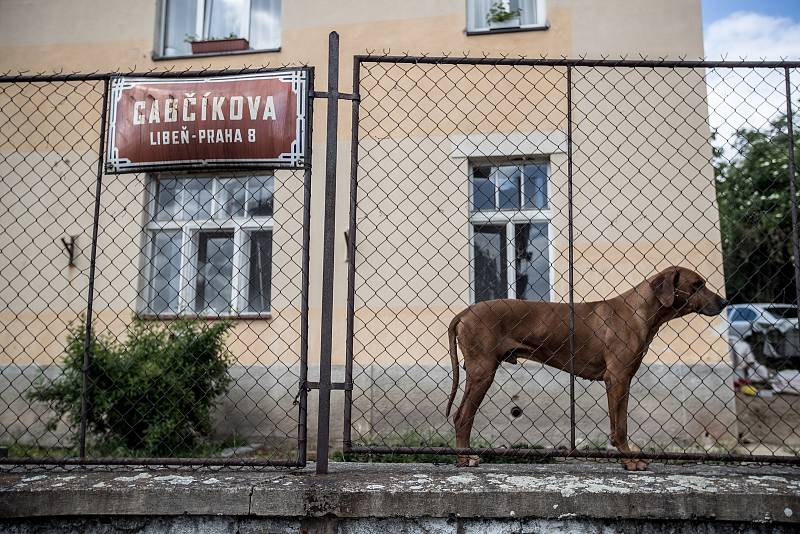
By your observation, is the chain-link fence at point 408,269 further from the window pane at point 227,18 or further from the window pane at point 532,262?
the window pane at point 227,18

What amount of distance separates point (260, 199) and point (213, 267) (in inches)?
34.7

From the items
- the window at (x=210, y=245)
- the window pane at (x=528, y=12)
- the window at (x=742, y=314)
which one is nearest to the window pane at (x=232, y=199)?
the window at (x=210, y=245)

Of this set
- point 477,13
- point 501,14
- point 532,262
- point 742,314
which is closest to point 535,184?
point 532,262

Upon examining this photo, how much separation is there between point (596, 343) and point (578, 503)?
1423 millimetres

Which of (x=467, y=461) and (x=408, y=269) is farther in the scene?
(x=408, y=269)

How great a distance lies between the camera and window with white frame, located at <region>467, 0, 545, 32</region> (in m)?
7.01

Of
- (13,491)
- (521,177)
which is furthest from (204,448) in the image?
(521,177)

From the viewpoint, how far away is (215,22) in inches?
301

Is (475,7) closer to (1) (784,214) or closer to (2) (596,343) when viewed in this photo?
(2) (596,343)

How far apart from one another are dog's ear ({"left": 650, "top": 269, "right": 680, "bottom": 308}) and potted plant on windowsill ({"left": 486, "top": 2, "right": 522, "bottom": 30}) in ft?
14.0

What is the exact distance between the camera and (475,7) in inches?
280

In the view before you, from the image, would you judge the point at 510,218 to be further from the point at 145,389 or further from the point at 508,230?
the point at 145,389

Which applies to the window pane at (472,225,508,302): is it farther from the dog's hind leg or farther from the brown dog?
the dog's hind leg

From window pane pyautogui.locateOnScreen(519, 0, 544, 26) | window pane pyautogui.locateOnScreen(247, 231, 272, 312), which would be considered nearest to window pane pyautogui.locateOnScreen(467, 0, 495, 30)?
window pane pyautogui.locateOnScreen(519, 0, 544, 26)
